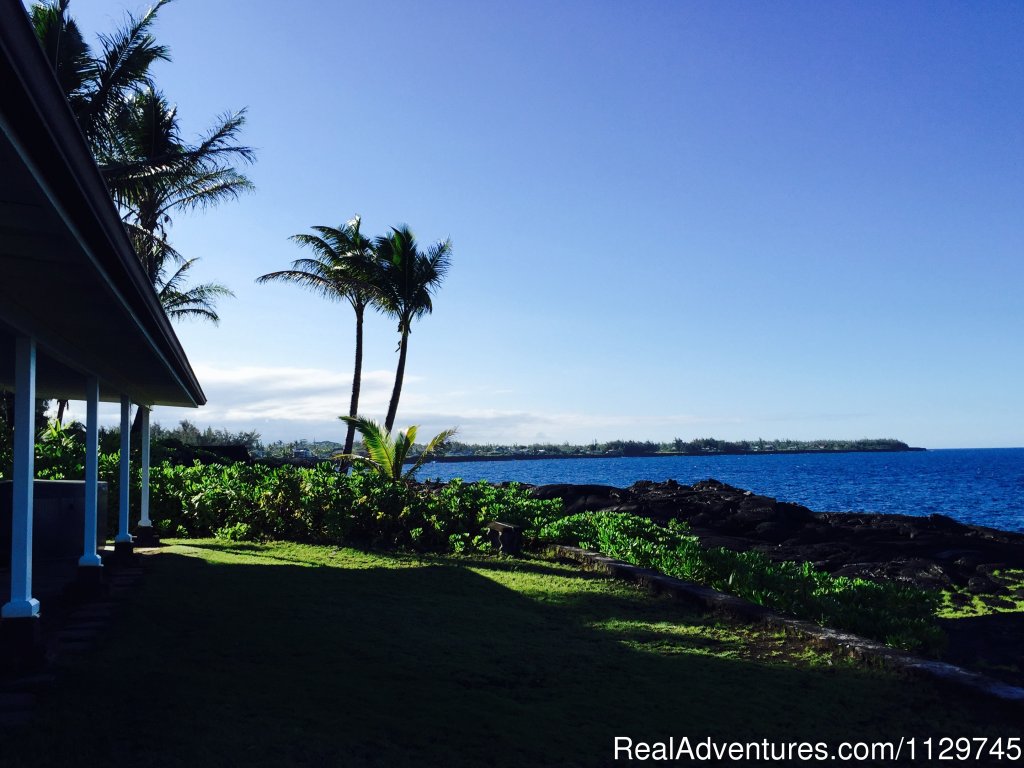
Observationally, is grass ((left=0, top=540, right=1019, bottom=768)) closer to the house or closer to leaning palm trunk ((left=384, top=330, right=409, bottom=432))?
the house

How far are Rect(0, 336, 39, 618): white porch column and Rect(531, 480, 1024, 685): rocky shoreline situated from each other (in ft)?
23.5

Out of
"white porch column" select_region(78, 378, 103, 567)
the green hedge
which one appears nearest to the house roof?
"white porch column" select_region(78, 378, 103, 567)

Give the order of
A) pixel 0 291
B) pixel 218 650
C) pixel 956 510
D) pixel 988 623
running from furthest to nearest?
pixel 956 510 < pixel 988 623 < pixel 218 650 < pixel 0 291

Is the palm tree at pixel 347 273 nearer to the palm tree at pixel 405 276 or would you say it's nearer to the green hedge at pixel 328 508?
the palm tree at pixel 405 276

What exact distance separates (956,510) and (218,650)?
49.9 metres

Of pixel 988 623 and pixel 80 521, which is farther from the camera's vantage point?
pixel 80 521

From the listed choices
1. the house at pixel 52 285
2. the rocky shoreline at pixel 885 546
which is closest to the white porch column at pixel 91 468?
the house at pixel 52 285

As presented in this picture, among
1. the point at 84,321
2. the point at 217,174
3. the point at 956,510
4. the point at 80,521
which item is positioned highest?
the point at 217,174

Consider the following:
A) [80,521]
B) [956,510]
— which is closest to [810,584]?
[80,521]

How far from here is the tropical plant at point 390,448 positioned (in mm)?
16719

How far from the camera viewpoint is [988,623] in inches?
359

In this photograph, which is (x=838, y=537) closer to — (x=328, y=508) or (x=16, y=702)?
(x=328, y=508)

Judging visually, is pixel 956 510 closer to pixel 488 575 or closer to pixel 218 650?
pixel 488 575

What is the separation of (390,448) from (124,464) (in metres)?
6.83
